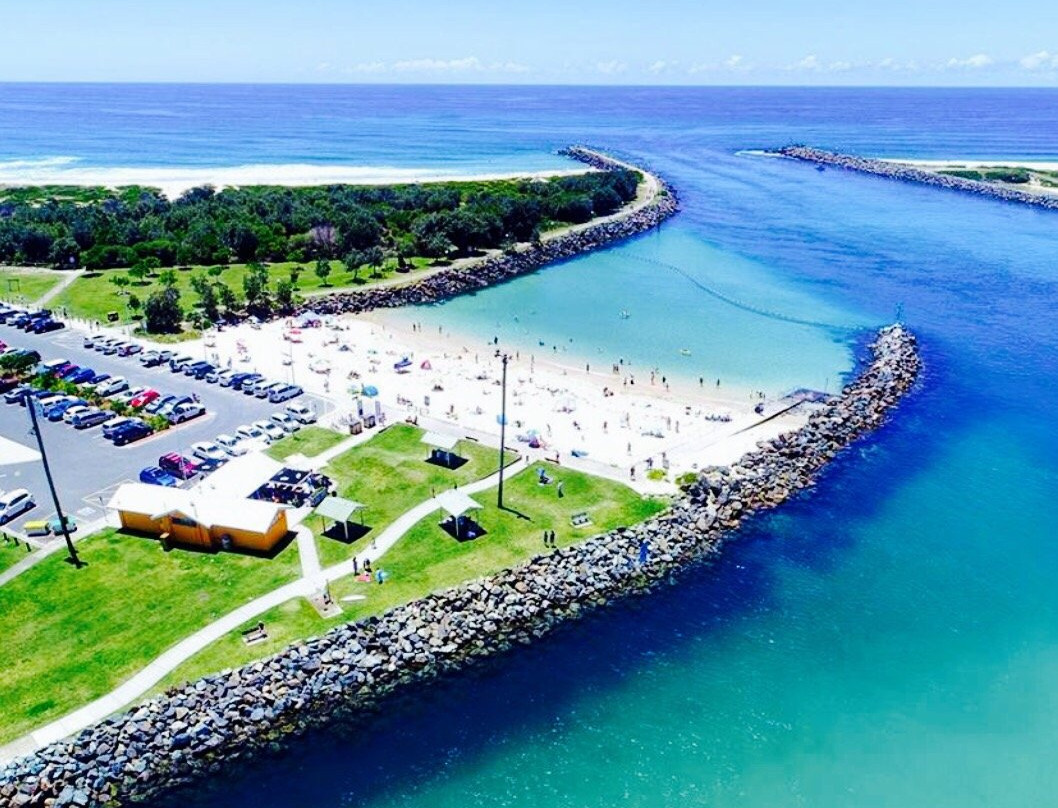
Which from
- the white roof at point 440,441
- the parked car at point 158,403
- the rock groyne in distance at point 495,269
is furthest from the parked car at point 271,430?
the rock groyne in distance at point 495,269

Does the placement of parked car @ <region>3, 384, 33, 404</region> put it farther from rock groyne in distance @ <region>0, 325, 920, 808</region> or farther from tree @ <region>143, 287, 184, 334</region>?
rock groyne in distance @ <region>0, 325, 920, 808</region>

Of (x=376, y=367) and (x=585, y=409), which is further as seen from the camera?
(x=376, y=367)

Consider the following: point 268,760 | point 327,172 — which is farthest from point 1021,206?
point 268,760

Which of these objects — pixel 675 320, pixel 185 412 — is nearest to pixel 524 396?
pixel 185 412

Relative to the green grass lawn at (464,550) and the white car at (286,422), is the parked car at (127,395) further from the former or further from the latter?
the green grass lawn at (464,550)

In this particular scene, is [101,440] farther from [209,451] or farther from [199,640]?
[199,640]

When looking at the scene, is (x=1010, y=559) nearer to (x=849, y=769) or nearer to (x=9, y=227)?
(x=849, y=769)

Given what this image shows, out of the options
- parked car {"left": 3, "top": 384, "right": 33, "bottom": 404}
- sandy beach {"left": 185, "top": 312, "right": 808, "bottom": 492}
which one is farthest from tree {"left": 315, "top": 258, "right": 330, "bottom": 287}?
parked car {"left": 3, "top": 384, "right": 33, "bottom": 404}
